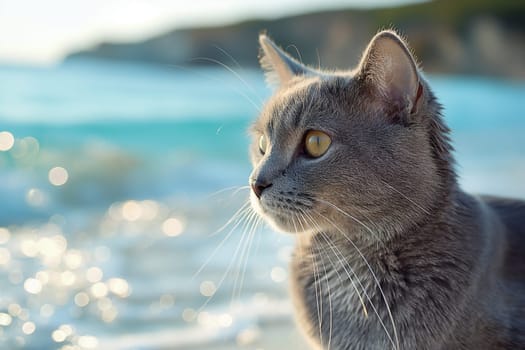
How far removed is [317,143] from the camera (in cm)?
192

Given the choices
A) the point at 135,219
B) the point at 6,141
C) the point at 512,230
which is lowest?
the point at 512,230

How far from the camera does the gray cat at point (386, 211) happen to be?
1.87m

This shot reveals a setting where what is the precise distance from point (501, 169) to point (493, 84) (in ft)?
42.4

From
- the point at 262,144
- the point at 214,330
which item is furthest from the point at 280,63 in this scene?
the point at 214,330

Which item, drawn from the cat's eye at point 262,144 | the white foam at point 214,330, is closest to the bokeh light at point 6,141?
the white foam at point 214,330

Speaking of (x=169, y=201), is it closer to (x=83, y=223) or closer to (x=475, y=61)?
(x=83, y=223)

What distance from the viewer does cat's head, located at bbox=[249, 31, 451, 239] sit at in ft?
6.11

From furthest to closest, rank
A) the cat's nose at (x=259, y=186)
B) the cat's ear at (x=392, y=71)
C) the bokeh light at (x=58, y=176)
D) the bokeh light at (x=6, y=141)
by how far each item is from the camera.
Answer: the bokeh light at (x=6, y=141)
the bokeh light at (x=58, y=176)
the cat's nose at (x=259, y=186)
the cat's ear at (x=392, y=71)

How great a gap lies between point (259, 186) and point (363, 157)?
29cm

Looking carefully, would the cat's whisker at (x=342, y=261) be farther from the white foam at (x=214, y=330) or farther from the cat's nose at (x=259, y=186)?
the white foam at (x=214, y=330)

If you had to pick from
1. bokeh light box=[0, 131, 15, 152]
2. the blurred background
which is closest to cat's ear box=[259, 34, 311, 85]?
the blurred background

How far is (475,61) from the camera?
19.7 meters

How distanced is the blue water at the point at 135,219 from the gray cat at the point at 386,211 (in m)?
0.24

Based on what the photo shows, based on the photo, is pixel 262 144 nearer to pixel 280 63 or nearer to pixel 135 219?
pixel 280 63
